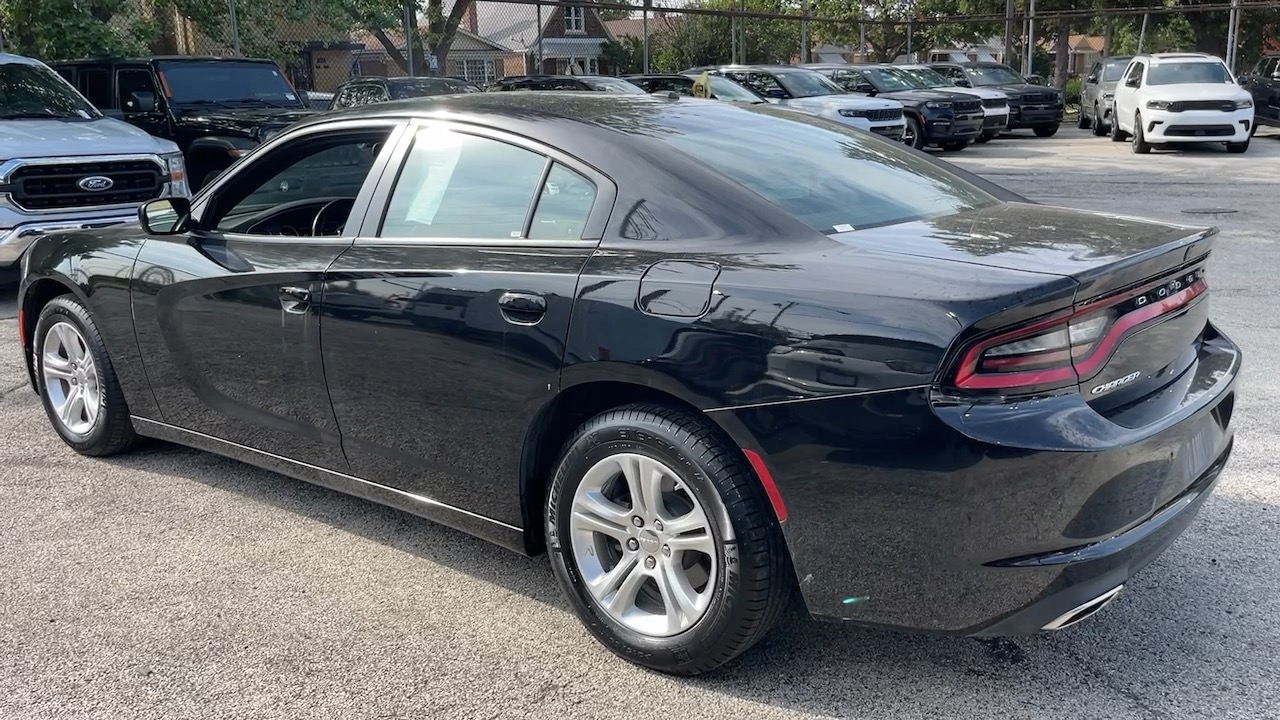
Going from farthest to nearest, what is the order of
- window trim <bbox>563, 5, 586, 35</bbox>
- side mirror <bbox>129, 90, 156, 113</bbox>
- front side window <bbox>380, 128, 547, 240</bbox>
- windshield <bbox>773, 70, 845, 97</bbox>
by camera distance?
window trim <bbox>563, 5, 586, 35</bbox> < windshield <bbox>773, 70, 845, 97</bbox> < side mirror <bbox>129, 90, 156, 113</bbox> < front side window <bbox>380, 128, 547, 240</bbox>

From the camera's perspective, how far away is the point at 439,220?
11.6 feet

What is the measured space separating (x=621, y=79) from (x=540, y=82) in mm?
1437

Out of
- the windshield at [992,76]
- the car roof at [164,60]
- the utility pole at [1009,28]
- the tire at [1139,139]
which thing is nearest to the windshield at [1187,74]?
the tire at [1139,139]

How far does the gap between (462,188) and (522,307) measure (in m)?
0.61

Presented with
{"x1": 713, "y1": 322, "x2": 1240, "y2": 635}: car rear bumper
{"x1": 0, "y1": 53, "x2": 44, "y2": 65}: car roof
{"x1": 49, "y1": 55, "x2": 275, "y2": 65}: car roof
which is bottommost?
{"x1": 713, "y1": 322, "x2": 1240, "y2": 635}: car rear bumper

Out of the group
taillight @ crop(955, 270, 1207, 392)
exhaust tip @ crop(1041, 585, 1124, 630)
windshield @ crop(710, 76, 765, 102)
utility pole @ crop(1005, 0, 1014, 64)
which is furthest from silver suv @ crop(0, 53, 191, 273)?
utility pole @ crop(1005, 0, 1014, 64)

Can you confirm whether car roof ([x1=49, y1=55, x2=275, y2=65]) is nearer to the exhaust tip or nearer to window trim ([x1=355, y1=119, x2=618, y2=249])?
window trim ([x1=355, y1=119, x2=618, y2=249])

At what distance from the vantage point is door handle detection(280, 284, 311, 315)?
3.69m

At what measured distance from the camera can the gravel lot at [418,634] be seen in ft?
9.61

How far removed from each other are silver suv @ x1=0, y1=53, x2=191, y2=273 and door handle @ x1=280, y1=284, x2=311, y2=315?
206 inches

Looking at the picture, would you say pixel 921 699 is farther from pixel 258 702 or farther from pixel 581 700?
pixel 258 702

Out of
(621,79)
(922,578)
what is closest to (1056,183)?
(621,79)

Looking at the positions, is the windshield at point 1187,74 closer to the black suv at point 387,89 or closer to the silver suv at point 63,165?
the black suv at point 387,89

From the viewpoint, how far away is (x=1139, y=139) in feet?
64.8
